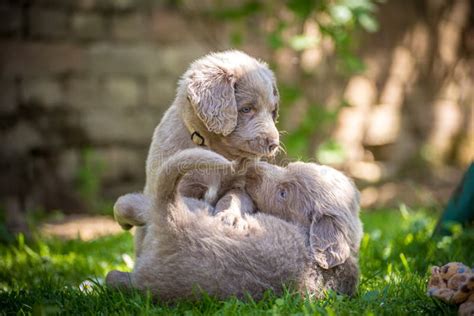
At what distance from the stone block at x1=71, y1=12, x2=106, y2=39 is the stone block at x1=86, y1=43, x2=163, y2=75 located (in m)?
0.14

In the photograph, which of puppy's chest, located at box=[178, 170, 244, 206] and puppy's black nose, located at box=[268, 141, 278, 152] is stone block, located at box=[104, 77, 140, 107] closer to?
puppy's chest, located at box=[178, 170, 244, 206]

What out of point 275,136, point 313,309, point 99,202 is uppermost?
point 275,136

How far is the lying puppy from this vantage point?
3.46 m

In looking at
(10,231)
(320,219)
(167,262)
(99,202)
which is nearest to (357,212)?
(320,219)

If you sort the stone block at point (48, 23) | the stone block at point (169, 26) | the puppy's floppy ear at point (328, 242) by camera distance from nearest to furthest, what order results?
the puppy's floppy ear at point (328, 242) → the stone block at point (48, 23) → the stone block at point (169, 26)

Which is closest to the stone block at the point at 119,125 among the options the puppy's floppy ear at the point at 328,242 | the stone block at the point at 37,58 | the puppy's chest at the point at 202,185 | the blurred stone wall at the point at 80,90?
the blurred stone wall at the point at 80,90

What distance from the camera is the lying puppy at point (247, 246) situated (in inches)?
136

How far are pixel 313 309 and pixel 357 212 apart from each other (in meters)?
0.86

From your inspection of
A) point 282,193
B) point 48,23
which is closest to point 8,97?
point 48,23

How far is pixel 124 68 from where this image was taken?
27.6ft

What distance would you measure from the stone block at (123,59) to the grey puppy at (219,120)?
421 cm

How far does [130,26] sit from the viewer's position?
27.5 ft

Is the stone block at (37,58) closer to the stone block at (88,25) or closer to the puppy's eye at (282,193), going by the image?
the stone block at (88,25)

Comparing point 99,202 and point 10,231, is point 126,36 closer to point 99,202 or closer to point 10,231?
point 99,202
